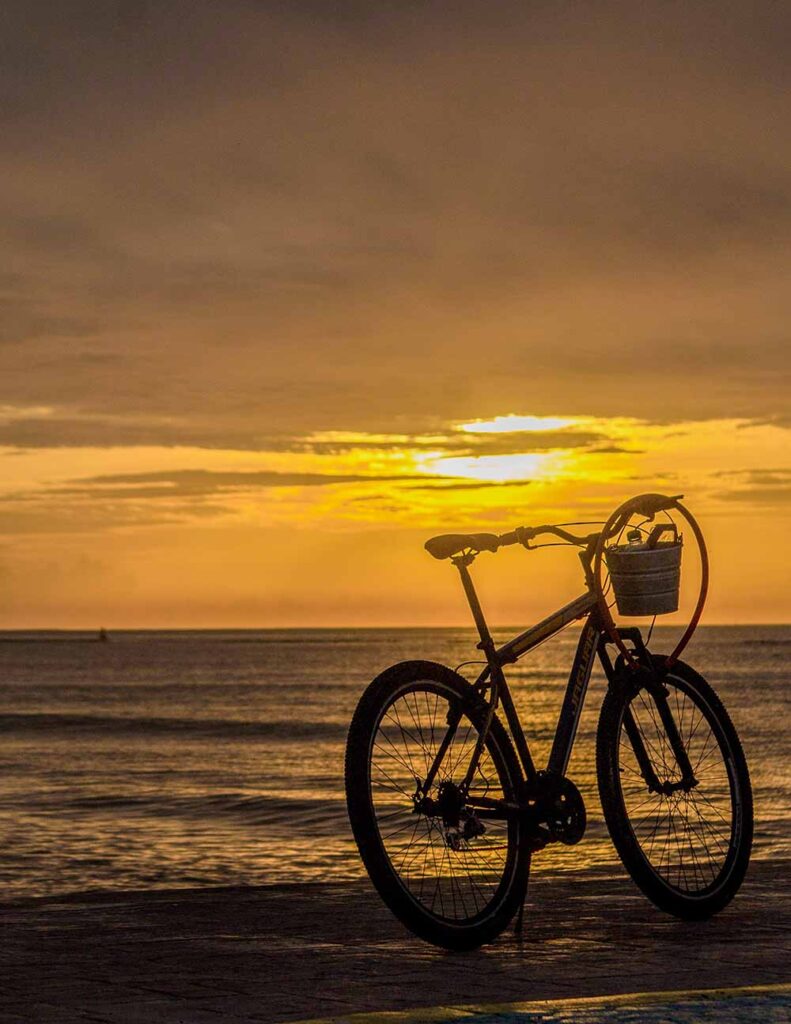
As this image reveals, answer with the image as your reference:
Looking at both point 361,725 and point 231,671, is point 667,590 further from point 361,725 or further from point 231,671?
point 231,671

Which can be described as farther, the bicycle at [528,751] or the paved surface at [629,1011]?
the bicycle at [528,751]

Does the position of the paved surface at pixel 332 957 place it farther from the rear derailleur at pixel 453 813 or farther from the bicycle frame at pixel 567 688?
the bicycle frame at pixel 567 688

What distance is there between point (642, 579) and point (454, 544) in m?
0.87

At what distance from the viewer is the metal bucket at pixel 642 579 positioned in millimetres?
6148

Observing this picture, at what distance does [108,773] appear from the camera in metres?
26.6

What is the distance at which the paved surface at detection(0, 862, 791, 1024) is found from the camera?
171 inches

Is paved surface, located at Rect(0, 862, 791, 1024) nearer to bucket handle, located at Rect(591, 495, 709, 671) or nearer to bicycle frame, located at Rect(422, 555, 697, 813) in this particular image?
bicycle frame, located at Rect(422, 555, 697, 813)

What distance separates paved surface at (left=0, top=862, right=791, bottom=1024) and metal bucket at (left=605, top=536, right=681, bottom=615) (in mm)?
1343

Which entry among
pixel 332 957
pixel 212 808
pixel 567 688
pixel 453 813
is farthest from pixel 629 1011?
pixel 212 808

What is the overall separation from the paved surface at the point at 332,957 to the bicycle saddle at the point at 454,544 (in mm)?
1592

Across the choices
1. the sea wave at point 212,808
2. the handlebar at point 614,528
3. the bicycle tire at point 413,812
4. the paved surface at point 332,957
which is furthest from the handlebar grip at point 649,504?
the sea wave at point 212,808

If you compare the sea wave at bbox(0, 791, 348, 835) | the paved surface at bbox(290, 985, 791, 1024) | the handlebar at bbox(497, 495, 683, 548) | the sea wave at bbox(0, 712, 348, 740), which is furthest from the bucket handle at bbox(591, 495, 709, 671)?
the sea wave at bbox(0, 712, 348, 740)

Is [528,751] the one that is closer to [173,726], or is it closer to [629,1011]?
[629,1011]

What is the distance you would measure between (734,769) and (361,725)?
2209 millimetres
